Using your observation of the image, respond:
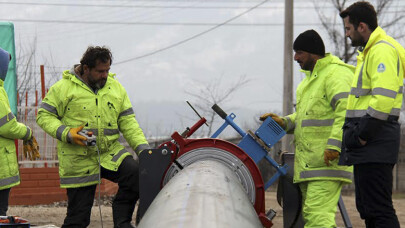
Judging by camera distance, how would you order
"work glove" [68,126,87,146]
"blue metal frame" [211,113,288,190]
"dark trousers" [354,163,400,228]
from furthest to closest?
"work glove" [68,126,87,146] → "blue metal frame" [211,113,288,190] → "dark trousers" [354,163,400,228]

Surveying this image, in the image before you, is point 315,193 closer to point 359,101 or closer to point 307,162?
point 307,162

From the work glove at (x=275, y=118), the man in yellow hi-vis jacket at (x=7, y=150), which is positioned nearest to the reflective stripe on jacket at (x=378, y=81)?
the work glove at (x=275, y=118)

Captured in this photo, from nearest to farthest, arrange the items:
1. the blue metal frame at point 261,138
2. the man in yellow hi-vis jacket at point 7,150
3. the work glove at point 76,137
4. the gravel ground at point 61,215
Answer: the blue metal frame at point 261,138 → the work glove at point 76,137 → the man in yellow hi-vis jacket at point 7,150 → the gravel ground at point 61,215

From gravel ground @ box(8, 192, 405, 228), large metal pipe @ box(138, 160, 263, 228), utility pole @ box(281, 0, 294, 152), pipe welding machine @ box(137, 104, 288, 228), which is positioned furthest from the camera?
utility pole @ box(281, 0, 294, 152)

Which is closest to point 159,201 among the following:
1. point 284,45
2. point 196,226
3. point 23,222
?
point 196,226

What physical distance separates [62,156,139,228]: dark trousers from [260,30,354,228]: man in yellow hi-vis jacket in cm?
140

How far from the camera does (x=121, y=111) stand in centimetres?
712

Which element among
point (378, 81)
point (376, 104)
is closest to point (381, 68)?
point (378, 81)

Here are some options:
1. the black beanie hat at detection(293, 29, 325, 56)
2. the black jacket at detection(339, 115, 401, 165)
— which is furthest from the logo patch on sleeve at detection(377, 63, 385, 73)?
the black beanie hat at detection(293, 29, 325, 56)

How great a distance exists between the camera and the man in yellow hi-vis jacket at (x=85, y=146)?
265 inches

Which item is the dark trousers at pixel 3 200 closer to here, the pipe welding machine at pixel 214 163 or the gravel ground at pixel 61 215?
the pipe welding machine at pixel 214 163

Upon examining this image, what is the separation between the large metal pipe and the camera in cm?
296

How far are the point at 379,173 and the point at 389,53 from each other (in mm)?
838

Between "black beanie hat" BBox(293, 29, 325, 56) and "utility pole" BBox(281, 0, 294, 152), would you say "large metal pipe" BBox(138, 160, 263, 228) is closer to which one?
"black beanie hat" BBox(293, 29, 325, 56)
